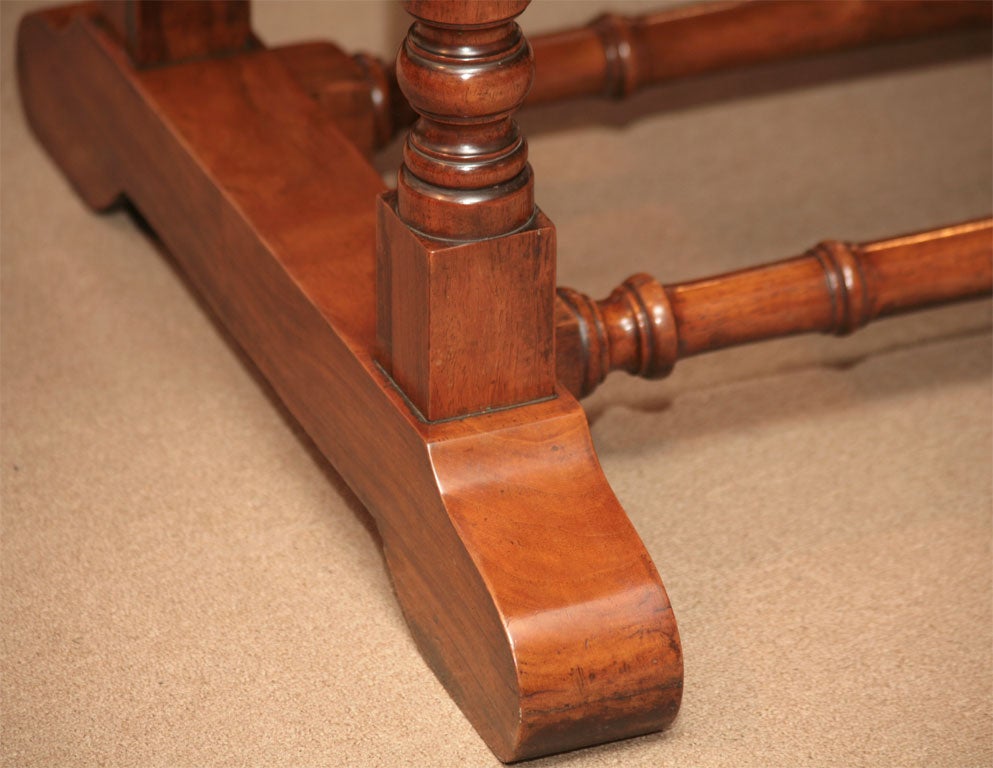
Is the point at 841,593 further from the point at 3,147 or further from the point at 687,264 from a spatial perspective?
the point at 3,147

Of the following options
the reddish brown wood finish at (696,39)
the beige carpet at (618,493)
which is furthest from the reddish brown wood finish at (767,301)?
the reddish brown wood finish at (696,39)

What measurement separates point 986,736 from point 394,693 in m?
0.35

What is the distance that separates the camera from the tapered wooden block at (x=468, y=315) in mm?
914

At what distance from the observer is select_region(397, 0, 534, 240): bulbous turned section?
2.82 ft

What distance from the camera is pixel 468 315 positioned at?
0.93m

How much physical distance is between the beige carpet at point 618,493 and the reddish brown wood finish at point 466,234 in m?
0.19

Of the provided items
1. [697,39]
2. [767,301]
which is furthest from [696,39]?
[767,301]

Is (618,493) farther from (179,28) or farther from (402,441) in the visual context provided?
(179,28)

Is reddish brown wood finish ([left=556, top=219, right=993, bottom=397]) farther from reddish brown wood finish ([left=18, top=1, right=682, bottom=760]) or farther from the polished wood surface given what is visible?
the polished wood surface

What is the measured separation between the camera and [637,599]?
917 mm

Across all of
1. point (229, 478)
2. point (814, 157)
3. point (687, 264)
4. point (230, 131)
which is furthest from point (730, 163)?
point (229, 478)

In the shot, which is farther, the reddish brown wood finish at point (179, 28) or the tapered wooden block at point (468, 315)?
the reddish brown wood finish at point (179, 28)

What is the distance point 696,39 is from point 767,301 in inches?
16.9

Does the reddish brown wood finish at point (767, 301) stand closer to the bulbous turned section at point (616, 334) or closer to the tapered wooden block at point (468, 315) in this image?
the bulbous turned section at point (616, 334)
